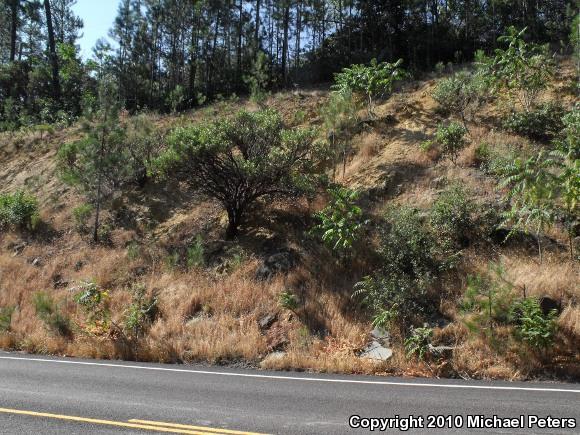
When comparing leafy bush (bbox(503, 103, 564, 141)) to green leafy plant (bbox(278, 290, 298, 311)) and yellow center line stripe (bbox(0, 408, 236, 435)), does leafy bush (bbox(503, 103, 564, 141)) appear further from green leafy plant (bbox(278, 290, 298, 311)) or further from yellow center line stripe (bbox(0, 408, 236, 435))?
yellow center line stripe (bbox(0, 408, 236, 435))

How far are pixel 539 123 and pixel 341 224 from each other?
29.1ft

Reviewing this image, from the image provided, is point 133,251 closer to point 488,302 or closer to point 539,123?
point 488,302

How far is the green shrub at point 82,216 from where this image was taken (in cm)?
1816

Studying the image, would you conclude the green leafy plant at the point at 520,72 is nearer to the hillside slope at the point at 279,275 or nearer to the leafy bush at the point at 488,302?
the hillside slope at the point at 279,275

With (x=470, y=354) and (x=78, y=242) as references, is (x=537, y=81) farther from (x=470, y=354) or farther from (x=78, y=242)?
(x=78, y=242)

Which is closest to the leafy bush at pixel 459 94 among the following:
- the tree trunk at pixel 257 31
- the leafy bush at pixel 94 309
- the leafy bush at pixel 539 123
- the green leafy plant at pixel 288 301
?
the leafy bush at pixel 539 123

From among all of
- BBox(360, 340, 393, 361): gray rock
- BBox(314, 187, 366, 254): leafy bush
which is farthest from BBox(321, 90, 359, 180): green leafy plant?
BBox(360, 340, 393, 361): gray rock

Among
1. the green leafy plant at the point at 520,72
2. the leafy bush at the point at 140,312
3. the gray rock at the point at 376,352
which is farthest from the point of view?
the green leafy plant at the point at 520,72

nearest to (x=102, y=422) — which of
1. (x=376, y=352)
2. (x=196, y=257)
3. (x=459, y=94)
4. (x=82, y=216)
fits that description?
(x=376, y=352)

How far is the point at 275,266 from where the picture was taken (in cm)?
1346

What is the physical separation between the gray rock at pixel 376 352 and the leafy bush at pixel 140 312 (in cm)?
543

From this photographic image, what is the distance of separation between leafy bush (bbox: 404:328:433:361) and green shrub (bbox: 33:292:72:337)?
8.37 metres

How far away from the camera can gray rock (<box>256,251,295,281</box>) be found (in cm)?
1328

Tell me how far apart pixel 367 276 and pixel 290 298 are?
188 cm
